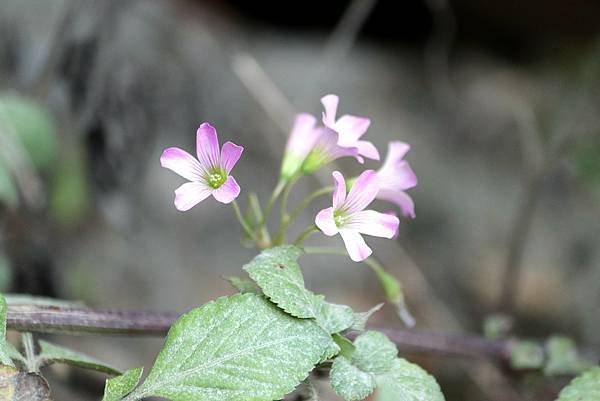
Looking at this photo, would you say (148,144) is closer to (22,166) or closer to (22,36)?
(22,166)

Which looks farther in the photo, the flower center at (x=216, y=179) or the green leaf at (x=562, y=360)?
the green leaf at (x=562, y=360)

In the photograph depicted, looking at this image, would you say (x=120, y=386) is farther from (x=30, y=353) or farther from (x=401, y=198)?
(x=401, y=198)

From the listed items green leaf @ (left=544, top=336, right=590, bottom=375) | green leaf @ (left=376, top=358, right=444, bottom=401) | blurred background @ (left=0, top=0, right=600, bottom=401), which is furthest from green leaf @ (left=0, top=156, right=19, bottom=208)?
green leaf @ (left=544, top=336, right=590, bottom=375)

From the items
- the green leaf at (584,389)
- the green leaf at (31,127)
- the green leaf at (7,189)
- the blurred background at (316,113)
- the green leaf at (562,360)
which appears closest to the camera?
the green leaf at (584,389)

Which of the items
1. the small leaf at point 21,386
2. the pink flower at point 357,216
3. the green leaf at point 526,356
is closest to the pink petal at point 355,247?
the pink flower at point 357,216

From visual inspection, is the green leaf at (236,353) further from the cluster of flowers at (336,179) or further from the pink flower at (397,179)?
the pink flower at (397,179)

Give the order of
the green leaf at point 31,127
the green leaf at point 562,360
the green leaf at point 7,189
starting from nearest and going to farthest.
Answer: the green leaf at point 562,360 < the green leaf at point 7,189 < the green leaf at point 31,127
